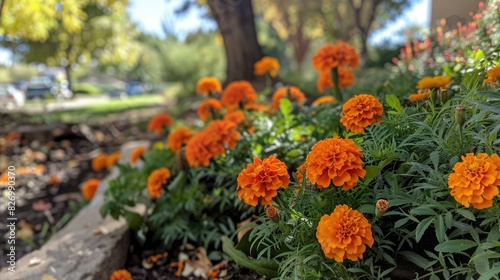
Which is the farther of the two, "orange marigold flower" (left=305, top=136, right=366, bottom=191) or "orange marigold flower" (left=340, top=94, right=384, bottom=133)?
"orange marigold flower" (left=340, top=94, right=384, bottom=133)

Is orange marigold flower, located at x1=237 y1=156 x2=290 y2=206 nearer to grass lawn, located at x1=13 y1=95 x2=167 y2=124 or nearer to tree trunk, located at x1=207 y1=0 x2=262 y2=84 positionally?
tree trunk, located at x1=207 y1=0 x2=262 y2=84

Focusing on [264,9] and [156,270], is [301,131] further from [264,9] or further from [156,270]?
[264,9]

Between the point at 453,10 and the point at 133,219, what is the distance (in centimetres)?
324

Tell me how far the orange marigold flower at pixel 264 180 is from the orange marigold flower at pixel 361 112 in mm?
354

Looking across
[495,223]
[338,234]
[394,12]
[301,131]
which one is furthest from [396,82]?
[394,12]

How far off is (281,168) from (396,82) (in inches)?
60.3

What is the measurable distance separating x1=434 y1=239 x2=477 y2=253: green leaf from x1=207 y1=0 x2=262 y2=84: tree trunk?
16.4ft

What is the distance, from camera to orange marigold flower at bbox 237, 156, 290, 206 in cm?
140

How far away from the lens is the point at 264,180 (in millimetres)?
1401

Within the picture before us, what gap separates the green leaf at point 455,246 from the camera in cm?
127

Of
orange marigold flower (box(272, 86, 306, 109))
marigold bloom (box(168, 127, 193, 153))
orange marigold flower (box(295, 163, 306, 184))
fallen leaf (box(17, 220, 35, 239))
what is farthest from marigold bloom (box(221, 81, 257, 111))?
fallen leaf (box(17, 220, 35, 239))

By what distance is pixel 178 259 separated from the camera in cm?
245

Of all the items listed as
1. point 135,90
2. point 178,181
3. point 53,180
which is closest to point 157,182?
point 178,181

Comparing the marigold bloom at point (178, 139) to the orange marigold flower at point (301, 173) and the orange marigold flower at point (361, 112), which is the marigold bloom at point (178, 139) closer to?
the orange marigold flower at point (301, 173)
